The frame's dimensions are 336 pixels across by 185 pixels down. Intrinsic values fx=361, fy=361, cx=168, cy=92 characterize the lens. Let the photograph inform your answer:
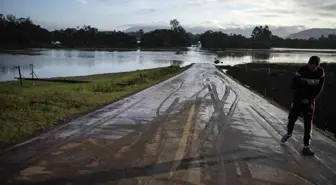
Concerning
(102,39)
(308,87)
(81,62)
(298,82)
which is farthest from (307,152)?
(102,39)

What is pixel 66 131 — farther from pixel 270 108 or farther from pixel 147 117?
pixel 270 108

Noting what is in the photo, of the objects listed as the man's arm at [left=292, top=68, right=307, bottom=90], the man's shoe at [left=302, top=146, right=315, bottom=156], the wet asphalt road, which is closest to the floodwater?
the wet asphalt road

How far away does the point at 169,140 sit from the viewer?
25.1 ft

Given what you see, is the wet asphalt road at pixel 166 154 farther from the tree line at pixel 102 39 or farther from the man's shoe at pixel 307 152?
the tree line at pixel 102 39

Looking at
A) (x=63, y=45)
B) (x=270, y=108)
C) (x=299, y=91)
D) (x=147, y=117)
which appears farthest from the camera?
(x=63, y=45)

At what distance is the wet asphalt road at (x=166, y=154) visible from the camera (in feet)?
17.4

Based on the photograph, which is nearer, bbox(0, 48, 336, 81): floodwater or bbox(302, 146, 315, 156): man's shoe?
bbox(302, 146, 315, 156): man's shoe

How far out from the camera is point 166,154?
651 cm

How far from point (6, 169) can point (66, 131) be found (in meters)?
2.81

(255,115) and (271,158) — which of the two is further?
(255,115)

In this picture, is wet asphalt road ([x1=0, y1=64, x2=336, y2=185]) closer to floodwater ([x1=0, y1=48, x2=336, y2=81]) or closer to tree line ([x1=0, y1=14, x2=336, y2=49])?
floodwater ([x1=0, y1=48, x2=336, y2=81])

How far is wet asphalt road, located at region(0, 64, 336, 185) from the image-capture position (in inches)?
209

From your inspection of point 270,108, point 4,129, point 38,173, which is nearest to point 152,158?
point 38,173

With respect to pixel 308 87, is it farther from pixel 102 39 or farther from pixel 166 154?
pixel 102 39
